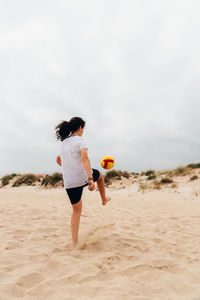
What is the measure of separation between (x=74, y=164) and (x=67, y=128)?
589 mm

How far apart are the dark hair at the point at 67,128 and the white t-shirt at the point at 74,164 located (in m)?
0.18

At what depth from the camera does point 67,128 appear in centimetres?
386

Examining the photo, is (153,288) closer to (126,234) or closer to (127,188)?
(126,234)

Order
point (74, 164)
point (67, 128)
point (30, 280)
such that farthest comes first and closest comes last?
point (67, 128)
point (74, 164)
point (30, 280)

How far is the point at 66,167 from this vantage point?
12.4ft

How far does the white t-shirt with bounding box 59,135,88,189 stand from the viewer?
12.0 ft

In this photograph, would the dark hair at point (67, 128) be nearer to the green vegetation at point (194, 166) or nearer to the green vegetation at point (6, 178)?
the green vegetation at point (194, 166)

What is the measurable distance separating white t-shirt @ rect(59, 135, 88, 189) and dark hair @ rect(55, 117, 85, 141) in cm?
18

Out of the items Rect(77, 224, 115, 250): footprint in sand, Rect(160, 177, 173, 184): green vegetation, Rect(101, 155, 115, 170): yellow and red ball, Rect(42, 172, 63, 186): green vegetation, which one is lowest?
Rect(77, 224, 115, 250): footprint in sand

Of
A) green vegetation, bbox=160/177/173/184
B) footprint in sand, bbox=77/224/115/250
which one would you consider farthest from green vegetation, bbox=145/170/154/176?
footprint in sand, bbox=77/224/115/250

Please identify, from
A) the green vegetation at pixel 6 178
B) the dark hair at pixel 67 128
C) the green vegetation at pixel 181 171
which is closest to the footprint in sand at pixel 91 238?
the dark hair at pixel 67 128

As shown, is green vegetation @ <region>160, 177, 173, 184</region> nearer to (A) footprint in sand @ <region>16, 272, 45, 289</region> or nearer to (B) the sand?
(B) the sand

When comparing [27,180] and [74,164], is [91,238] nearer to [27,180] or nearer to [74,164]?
[74,164]

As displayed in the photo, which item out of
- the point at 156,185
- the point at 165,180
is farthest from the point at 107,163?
the point at 165,180
